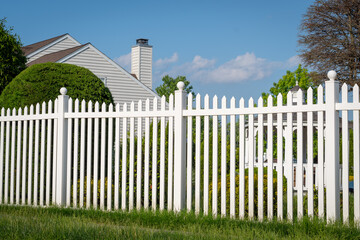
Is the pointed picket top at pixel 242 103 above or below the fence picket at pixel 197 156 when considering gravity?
above

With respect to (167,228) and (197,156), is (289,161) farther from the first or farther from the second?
(167,228)

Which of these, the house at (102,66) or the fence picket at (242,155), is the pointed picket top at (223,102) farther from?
the house at (102,66)

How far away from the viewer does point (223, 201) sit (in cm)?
679

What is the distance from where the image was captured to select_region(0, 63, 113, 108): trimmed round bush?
30.5 ft

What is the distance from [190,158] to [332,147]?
2097mm

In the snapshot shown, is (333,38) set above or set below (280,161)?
above

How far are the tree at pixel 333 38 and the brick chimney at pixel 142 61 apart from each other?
10.0 metres

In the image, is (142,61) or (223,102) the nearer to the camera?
(223,102)

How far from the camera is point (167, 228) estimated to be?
19.6ft

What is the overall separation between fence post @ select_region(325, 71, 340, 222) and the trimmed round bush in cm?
492

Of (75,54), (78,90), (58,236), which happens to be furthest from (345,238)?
(75,54)

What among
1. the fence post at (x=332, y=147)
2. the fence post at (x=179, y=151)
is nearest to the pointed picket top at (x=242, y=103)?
the fence post at (x=179, y=151)

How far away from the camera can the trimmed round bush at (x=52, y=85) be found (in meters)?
9.29

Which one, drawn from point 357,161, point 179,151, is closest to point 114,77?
point 179,151
